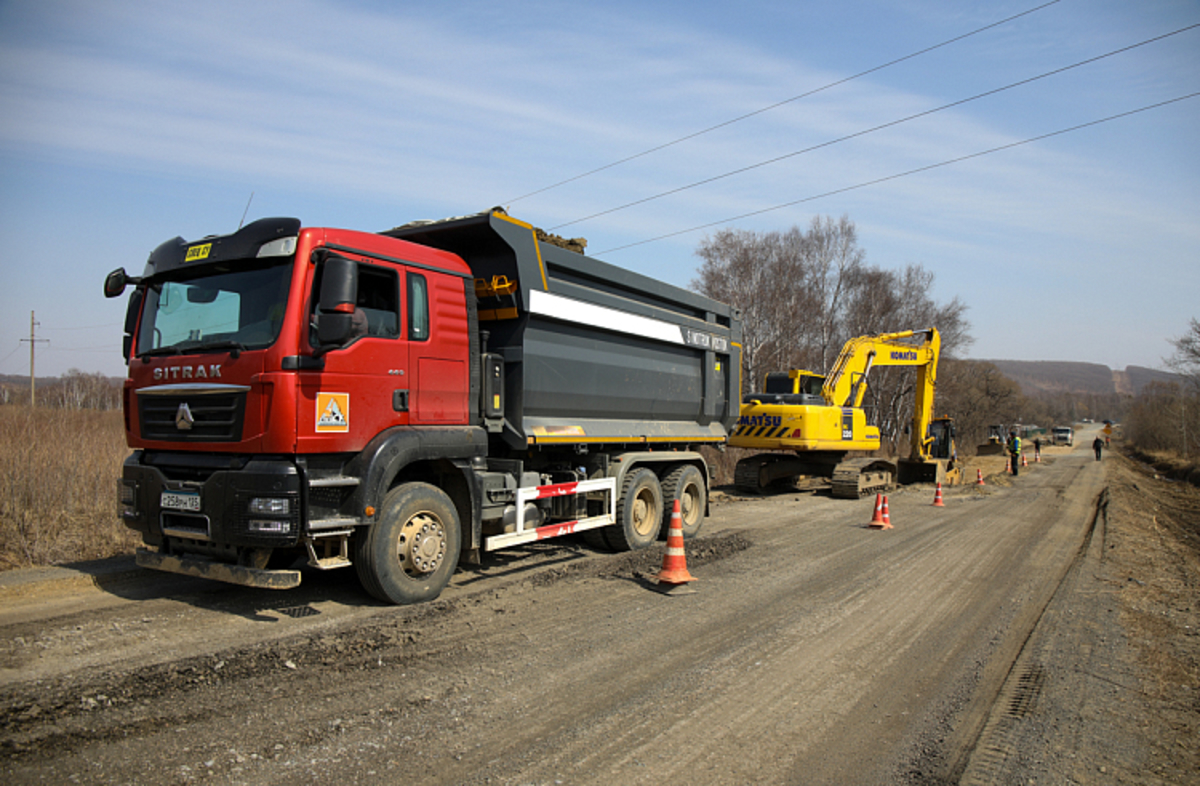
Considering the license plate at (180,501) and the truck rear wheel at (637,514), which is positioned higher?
the license plate at (180,501)

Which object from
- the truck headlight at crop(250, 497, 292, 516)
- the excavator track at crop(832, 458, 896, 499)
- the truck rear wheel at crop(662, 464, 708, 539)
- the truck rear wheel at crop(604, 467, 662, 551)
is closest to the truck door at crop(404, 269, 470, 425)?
the truck headlight at crop(250, 497, 292, 516)

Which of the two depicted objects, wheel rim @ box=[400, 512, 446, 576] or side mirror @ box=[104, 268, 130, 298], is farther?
side mirror @ box=[104, 268, 130, 298]

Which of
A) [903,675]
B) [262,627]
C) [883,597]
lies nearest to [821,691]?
[903,675]

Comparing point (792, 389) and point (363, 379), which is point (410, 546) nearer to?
point (363, 379)

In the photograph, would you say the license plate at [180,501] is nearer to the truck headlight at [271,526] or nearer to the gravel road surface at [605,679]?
the truck headlight at [271,526]

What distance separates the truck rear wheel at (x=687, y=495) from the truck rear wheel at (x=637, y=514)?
0.76 feet

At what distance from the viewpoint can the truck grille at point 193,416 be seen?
208 inches

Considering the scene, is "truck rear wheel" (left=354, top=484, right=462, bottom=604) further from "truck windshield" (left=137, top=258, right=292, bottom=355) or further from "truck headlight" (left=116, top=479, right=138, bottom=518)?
"truck headlight" (left=116, top=479, right=138, bottom=518)

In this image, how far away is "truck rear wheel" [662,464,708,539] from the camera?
31.4 feet

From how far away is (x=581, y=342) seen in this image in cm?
788

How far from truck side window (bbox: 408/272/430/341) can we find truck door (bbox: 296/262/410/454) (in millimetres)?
104

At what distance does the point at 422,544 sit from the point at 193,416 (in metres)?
2.09

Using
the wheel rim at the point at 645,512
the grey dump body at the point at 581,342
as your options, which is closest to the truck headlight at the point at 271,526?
the grey dump body at the point at 581,342

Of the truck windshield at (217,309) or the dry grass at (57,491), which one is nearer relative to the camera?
the truck windshield at (217,309)
